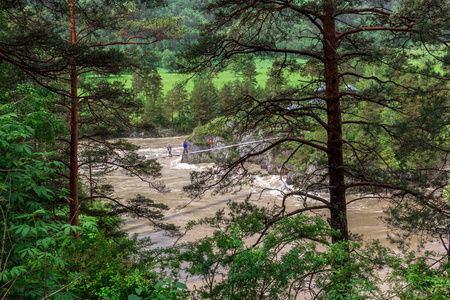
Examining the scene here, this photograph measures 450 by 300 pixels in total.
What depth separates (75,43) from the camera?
6305 millimetres

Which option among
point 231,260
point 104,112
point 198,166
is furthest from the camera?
point 198,166

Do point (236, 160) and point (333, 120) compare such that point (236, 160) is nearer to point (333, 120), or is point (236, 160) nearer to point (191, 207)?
point (333, 120)

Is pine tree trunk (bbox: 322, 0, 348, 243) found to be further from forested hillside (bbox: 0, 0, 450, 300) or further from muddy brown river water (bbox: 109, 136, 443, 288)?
muddy brown river water (bbox: 109, 136, 443, 288)

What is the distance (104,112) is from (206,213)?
300 inches

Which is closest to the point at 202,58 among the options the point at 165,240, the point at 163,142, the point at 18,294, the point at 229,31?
the point at 229,31

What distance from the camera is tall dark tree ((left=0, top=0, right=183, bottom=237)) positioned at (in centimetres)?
477

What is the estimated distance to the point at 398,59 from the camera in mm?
5547

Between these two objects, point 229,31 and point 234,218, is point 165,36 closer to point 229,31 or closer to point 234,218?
point 229,31

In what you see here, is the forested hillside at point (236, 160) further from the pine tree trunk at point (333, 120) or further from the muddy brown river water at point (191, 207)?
the muddy brown river water at point (191, 207)

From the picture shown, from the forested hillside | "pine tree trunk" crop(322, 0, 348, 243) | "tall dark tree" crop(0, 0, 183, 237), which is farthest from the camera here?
"pine tree trunk" crop(322, 0, 348, 243)

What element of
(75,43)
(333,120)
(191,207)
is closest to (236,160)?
(333,120)

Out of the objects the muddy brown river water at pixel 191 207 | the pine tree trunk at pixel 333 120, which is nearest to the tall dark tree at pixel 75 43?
the pine tree trunk at pixel 333 120

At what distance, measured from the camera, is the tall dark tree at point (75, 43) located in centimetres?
477

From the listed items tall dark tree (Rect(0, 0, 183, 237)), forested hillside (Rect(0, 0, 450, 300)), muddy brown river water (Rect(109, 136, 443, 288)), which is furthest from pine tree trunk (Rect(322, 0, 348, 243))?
muddy brown river water (Rect(109, 136, 443, 288))
